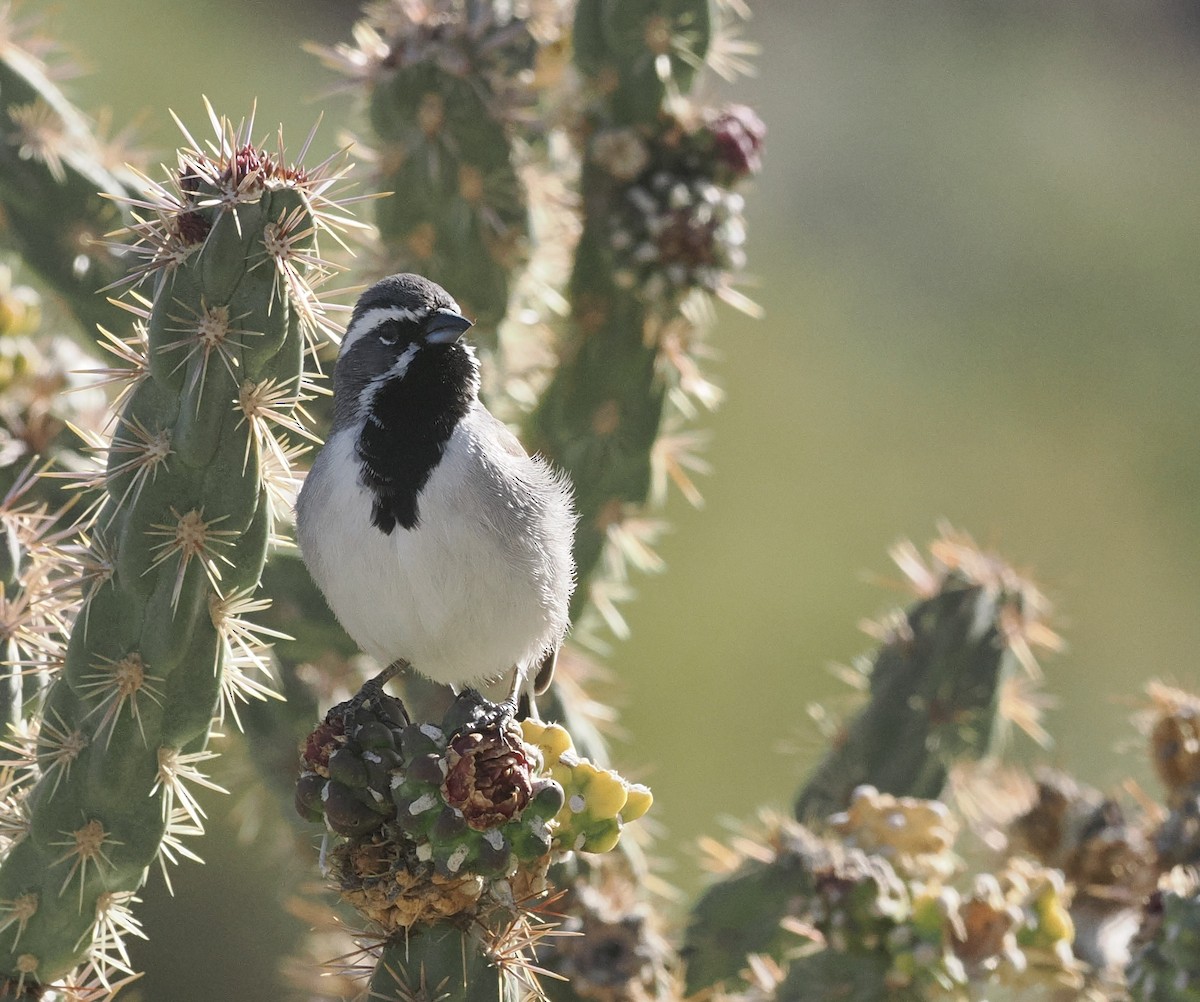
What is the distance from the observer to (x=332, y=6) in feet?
48.7

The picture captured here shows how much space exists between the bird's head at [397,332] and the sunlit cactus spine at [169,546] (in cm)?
33

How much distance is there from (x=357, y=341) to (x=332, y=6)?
492 inches

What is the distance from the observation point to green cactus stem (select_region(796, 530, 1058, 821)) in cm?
430

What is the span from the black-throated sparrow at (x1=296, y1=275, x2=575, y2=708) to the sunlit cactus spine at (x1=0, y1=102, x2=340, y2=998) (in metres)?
0.26

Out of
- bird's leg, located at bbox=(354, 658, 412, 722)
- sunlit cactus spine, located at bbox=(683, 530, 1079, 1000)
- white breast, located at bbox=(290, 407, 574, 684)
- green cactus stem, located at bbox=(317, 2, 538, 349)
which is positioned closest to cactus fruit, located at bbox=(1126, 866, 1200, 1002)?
sunlit cactus spine, located at bbox=(683, 530, 1079, 1000)

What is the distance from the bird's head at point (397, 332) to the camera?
10.5 ft

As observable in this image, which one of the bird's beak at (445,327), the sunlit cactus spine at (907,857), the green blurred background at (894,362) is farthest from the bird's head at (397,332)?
the green blurred background at (894,362)

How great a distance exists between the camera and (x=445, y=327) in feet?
10.4

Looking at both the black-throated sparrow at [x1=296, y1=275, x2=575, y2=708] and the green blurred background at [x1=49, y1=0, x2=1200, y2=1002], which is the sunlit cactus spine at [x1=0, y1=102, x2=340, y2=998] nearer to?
the black-throated sparrow at [x1=296, y1=275, x2=575, y2=708]

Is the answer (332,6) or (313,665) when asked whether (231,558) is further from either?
(332,6)

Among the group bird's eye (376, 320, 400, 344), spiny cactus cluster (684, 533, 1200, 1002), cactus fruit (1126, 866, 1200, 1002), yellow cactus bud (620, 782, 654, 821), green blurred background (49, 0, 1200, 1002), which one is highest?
bird's eye (376, 320, 400, 344)

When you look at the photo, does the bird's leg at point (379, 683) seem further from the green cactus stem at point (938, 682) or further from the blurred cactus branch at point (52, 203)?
the green cactus stem at point (938, 682)

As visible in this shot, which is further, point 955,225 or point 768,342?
point 955,225

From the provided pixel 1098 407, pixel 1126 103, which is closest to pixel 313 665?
pixel 1098 407
